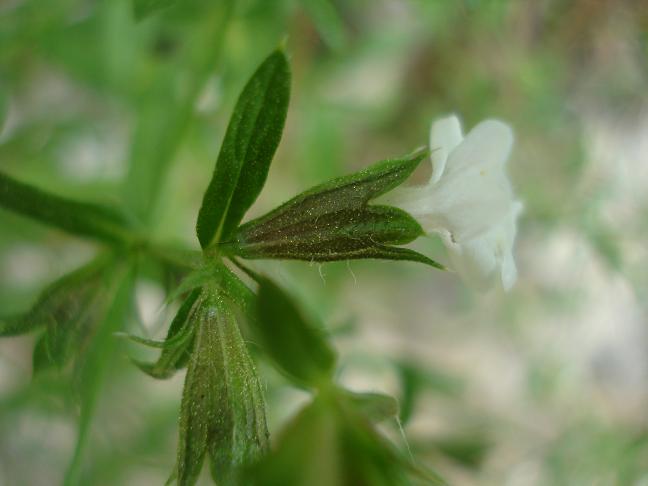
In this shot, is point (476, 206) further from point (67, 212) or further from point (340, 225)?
point (67, 212)

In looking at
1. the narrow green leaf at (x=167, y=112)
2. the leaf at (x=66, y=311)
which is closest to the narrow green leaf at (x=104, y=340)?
the leaf at (x=66, y=311)

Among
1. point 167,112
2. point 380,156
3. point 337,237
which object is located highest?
point 380,156

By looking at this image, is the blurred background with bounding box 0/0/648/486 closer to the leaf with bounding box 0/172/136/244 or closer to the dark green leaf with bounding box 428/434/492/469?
the dark green leaf with bounding box 428/434/492/469

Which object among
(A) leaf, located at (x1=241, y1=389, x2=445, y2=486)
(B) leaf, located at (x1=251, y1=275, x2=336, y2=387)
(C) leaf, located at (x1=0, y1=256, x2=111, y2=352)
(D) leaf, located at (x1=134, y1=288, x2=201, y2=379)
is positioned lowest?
(A) leaf, located at (x1=241, y1=389, x2=445, y2=486)

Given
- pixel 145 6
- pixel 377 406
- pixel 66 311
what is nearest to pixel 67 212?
pixel 66 311

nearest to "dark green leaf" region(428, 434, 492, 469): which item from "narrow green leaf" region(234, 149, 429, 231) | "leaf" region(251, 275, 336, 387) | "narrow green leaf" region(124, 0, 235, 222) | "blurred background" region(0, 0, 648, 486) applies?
"blurred background" region(0, 0, 648, 486)

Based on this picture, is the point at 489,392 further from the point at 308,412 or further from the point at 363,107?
the point at 308,412

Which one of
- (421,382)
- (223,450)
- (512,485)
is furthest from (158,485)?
(223,450)
